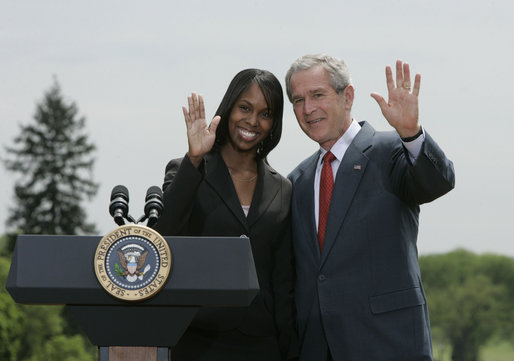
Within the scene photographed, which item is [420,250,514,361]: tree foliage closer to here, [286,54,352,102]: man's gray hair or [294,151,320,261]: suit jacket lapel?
[294,151,320,261]: suit jacket lapel

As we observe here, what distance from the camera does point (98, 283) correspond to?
3.34m

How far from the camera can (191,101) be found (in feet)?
15.5

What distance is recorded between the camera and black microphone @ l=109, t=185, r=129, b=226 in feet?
11.9

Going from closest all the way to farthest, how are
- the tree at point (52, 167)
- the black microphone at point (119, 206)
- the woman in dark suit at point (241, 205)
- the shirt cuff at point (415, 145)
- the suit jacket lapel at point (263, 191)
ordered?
the black microphone at point (119, 206)
the shirt cuff at point (415, 145)
the woman in dark suit at point (241, 205)
the suit jacket lapel at point (263, 191)
the tree at point (52, 167)

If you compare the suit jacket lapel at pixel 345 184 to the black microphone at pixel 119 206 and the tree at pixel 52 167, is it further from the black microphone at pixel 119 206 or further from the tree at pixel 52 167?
the tree at pixel 52 167

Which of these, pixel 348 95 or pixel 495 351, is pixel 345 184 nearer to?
pixel 348 95

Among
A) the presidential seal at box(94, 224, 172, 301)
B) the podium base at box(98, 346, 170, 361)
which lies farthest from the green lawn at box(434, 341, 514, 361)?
the presidential seal at box(94, 224, 172, 301)

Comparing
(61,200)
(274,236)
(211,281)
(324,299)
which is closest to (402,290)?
(324,299)

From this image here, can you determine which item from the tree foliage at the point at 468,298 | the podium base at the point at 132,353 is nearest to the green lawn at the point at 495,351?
the tree foliage at the point at 468,298

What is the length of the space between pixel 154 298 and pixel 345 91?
2.30 metres

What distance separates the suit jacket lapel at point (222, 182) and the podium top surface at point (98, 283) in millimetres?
1299

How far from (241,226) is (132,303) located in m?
1.46

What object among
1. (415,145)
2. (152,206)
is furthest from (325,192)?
(152,206)

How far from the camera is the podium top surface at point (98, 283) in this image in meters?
3.34
